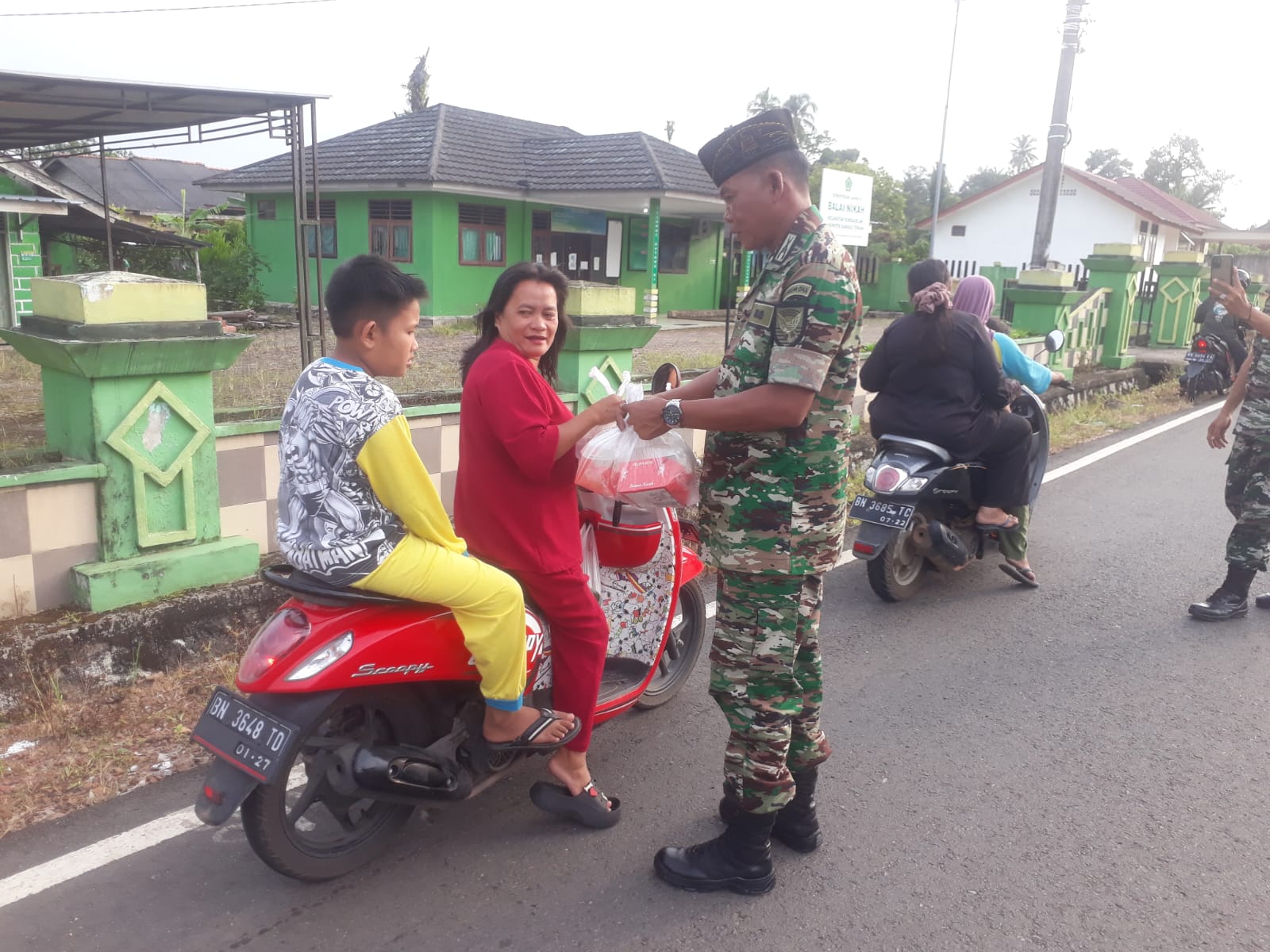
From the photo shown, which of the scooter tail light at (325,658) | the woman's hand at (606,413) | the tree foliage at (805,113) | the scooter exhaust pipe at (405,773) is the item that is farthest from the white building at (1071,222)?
the scooter tail light at (325,658)

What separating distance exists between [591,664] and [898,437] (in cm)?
250

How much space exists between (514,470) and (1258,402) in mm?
3851

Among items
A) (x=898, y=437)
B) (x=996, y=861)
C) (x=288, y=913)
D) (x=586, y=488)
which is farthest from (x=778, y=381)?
(x=898, y=437)

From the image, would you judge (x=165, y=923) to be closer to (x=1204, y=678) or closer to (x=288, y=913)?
(x=288, y=913)

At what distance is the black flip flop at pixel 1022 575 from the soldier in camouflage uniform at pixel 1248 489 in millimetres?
742

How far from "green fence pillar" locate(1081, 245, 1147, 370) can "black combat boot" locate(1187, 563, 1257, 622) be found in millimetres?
9121

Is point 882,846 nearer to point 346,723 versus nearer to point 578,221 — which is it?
point 346,723

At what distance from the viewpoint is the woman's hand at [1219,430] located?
4.96 m

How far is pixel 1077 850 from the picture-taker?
285 cm

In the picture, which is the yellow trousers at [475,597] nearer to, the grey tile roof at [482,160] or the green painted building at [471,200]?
the green painted building at [471,200]

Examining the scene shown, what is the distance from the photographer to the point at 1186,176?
67.2 metres

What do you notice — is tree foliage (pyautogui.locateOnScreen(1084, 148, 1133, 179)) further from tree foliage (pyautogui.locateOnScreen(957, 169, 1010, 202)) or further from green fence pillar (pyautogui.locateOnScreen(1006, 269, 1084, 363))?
green fence pillar (pyautogui.locateOnScreen(1006, 269, 1084, 363))

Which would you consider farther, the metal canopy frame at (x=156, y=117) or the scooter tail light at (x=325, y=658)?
the metal canopy frame at (x=156, y=117)

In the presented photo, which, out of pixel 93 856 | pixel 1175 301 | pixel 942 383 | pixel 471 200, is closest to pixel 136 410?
pixel 93 856
